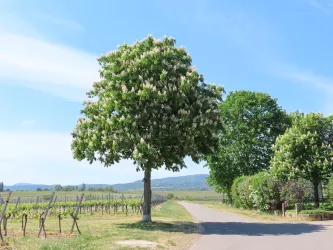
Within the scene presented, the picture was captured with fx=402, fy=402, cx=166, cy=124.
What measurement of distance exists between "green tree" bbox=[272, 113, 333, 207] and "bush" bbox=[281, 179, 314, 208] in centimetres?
88

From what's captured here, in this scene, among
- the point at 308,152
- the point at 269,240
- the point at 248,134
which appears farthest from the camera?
the point at 248,134

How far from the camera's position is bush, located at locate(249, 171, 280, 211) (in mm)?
35656

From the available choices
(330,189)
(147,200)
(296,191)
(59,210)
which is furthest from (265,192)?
(59,210)

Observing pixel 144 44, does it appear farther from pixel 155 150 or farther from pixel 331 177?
pixel 331 177

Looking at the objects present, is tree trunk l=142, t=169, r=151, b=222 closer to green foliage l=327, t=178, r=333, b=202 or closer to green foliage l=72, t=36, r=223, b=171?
green foliage l=72, t=36, r=223, b=171

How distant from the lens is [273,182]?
117 ft

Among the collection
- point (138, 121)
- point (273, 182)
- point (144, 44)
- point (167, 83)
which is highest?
point (144, 44)

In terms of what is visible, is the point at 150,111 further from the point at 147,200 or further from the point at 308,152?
the point at 308,152

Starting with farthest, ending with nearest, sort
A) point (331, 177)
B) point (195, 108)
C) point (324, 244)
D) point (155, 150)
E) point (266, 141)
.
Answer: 1. point (266, 141)
2. point (331, 177)
3. point (195, 108)
4. point (155, 150)
5. point (324, 244)

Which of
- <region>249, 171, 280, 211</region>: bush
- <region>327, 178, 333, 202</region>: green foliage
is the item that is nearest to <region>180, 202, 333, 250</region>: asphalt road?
<region>327, 178, 333, 202</region>: green foliage

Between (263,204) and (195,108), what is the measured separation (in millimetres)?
16315

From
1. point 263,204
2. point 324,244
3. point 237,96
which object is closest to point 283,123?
point 237,96

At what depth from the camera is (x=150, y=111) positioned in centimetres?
2452

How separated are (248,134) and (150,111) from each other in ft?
102
